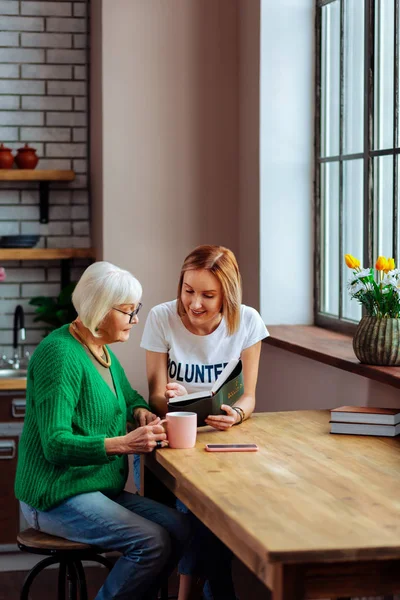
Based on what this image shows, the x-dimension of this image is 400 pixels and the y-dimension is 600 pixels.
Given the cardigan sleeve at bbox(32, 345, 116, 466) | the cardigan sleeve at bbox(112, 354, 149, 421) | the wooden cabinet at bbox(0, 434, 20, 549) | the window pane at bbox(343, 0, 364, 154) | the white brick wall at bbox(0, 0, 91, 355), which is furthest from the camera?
the white brick wall at bbox(0, 0, 91, 355)

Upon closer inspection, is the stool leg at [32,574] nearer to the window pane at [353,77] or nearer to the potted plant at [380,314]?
the potted plant at [380,314]

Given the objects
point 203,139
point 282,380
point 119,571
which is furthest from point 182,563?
point 203,139

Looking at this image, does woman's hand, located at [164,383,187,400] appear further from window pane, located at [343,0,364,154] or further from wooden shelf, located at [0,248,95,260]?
wooden shelf, located at [0,248,95,260]

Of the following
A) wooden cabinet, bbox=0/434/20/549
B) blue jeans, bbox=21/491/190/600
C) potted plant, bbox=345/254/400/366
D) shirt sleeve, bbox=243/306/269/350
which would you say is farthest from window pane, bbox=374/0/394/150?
wooden cabinet, bbox=0/434/20/549

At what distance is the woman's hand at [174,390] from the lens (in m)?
2.81

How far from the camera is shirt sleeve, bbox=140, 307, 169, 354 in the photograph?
308cm

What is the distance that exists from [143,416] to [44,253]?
1835 millimetres

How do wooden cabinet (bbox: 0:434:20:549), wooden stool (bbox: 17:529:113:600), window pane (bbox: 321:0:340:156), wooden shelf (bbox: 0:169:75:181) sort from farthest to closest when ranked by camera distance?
wooden shelf (bbox: 0:169:75:181)
wooden cabinet (bbox: 0:434:20:549)
window pane (bbox: 321:0:340:156)
wooden stool (bbox: 17:529:113:600)

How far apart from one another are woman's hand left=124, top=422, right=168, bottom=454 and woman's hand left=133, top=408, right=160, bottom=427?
29cm

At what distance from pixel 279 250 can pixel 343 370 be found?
0.90 metres

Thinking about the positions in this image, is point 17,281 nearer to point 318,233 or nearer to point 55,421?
point 318,233

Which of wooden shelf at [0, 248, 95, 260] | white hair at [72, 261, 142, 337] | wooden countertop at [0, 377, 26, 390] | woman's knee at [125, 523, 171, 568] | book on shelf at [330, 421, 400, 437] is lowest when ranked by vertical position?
woman's knee at [125, 523, 171, 568]

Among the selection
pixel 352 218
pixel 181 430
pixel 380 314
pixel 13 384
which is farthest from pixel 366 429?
pixel 13 384

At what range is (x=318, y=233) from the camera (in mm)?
4016
